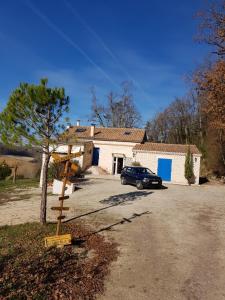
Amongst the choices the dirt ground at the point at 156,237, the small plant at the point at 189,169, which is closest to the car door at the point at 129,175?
the dirt ground at the point at 156,237

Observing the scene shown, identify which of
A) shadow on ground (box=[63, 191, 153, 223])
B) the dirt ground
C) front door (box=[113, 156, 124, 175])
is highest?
front door (box=[113, 156, 124, 175])

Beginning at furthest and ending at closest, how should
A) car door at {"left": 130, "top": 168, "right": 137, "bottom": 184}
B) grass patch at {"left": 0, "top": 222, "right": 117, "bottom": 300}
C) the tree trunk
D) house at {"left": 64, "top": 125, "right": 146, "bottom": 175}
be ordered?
house at {"left": 64, "top": 125, "right": 146, "bottom": 175}, car door at {"left": 130, "top": 168, "right": 137, "bottom": 184}, the tree trunk, grass patch at {"left": 0, "top": 222, "right": 117, "bottom": 300}

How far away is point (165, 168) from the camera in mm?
26688

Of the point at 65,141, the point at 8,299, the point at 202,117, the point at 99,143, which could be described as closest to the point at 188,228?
the point at 65,141

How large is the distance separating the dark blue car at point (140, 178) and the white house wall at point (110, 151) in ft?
25.0

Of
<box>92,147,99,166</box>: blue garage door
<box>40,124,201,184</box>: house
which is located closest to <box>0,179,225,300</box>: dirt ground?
→ <box>40,124,201,184</box>: house

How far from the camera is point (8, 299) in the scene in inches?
197

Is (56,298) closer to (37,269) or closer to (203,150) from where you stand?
(37,269)

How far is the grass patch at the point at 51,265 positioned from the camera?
536 cm

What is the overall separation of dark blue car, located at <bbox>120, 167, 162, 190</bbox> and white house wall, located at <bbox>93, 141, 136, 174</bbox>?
7.62 meters

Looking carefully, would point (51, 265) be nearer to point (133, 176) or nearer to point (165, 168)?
point (133, 176)

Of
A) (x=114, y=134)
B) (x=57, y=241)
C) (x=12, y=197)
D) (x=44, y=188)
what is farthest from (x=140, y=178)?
(x=57, y=241)

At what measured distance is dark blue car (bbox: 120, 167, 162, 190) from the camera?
64.3 ft

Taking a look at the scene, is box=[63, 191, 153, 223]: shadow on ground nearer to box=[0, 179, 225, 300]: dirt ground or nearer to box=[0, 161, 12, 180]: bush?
box=[0, 179, 225, 300]: dirt ground
